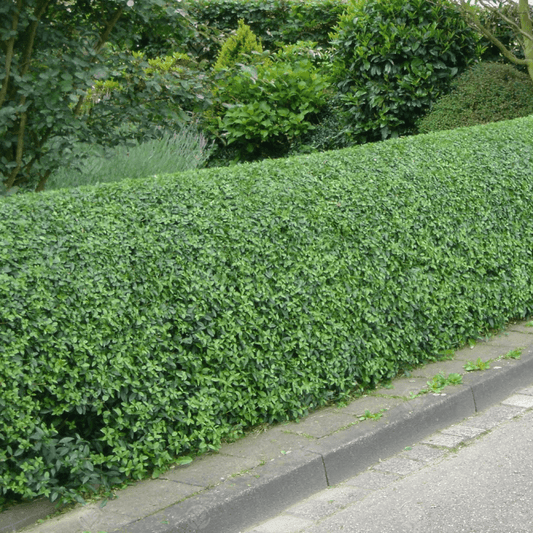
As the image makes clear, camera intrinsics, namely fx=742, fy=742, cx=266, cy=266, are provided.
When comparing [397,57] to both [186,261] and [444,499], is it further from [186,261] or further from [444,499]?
[444,499]

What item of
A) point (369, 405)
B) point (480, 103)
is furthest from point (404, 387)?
point (480, 103)

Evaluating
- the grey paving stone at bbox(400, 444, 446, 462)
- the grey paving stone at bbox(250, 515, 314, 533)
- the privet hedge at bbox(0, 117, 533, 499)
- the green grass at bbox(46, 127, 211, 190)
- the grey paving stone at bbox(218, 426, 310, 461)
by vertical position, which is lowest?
the grey paving stone at bbox(400, 444, 446, 462)

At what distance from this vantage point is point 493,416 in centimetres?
430

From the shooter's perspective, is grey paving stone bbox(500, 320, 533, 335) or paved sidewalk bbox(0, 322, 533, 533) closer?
paved sidewalk bbox(0, 322, 533, 533)

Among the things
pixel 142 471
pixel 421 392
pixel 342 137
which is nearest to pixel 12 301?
pixel 142 471

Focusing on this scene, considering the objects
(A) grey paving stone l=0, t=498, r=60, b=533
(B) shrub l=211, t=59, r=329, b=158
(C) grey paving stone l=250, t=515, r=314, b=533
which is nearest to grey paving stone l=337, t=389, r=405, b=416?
(C) grey paving stone l=250, t=515, r=314, b=533

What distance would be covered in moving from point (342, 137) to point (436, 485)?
6.79 m

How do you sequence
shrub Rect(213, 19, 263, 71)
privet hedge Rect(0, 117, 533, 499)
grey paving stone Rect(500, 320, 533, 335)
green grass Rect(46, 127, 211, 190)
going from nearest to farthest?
privet hedge Rect(0, 117, 533, 499) < grey paving stone Rect(500, 320, 533, 335) < green grass Rect(46, 127, 211, 190) < shrub Rect(213, 19, 263, 71)

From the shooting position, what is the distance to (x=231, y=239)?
12.3 ft

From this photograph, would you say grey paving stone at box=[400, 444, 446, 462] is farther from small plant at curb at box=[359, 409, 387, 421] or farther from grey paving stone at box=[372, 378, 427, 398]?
grey paving stone at box=[372, 378, 427, 398]

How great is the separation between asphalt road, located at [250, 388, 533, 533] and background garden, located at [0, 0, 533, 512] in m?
0.60

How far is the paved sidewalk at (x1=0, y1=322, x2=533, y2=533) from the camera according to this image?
3037mm

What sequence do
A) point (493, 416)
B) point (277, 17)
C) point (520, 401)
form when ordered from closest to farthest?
point (493, 416) < point (520, 401) < point (277, 17)

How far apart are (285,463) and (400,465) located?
0.65m
